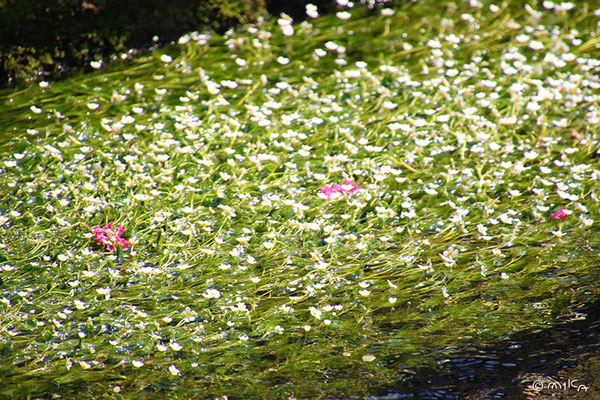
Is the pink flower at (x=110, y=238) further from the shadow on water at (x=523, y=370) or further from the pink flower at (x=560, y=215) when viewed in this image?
the pink flower at (x=560, y=215)

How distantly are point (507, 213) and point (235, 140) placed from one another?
192 cm

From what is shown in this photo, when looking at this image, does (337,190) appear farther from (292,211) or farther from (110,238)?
(110,238)

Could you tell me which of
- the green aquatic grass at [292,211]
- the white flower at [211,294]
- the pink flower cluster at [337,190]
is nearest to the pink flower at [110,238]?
the green aquatic grass at [292,211]

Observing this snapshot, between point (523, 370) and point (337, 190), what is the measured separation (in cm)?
164

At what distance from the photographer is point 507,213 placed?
4215 mm

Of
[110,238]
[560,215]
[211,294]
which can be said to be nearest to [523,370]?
[560,215]

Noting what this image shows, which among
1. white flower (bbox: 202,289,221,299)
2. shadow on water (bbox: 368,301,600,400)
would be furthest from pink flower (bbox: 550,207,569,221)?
white flower (bbox: 202,289,221,299)

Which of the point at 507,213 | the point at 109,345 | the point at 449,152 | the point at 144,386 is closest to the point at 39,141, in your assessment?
the point at 109,345

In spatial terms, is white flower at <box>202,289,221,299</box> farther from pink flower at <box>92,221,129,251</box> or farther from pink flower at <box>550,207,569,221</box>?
pink flower at <box>550,207,569,221</box>

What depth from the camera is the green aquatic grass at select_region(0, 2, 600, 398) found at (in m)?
3.23

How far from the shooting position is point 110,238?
379 cm

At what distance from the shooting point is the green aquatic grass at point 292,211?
3227mm

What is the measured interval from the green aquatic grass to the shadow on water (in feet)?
0.26

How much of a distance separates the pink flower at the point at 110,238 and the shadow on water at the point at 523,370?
171 cm
